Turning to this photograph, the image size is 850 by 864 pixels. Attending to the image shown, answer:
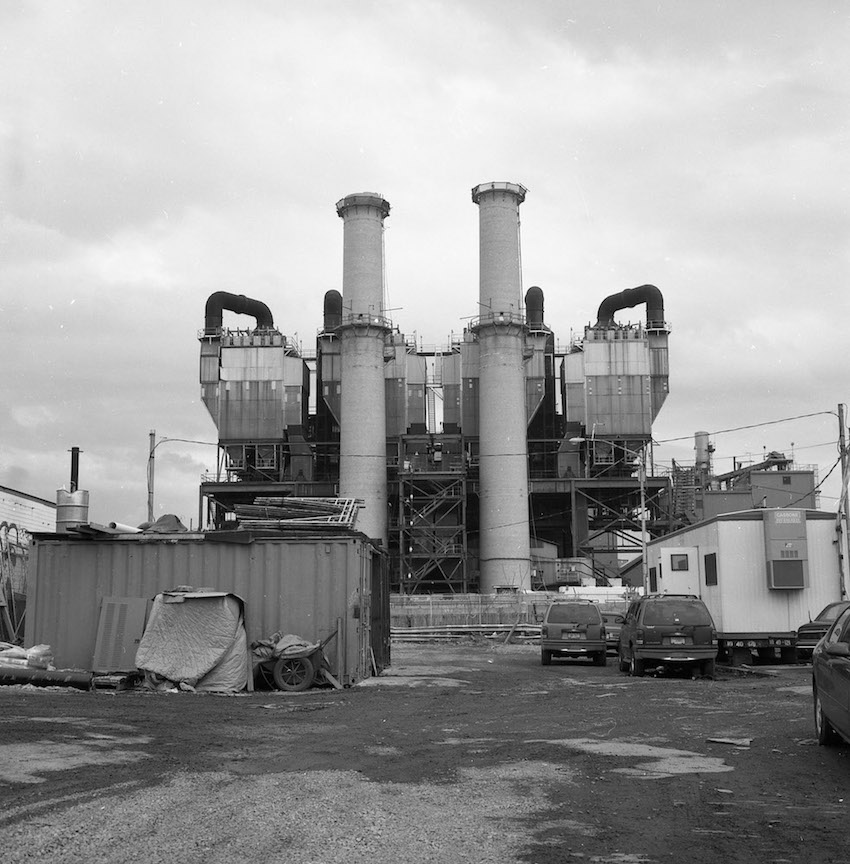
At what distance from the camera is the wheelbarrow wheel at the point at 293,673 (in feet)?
60.6

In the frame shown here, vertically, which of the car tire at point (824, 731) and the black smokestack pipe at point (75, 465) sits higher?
the black smokestack pipe at point (75, 465)

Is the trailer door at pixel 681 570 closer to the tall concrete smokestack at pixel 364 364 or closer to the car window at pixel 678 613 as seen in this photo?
the car window at pixel 678 613

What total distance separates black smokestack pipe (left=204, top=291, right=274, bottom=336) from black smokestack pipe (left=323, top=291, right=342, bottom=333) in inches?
141

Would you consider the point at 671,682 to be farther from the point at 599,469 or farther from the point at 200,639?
the point at 599,469

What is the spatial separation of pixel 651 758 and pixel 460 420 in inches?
2222

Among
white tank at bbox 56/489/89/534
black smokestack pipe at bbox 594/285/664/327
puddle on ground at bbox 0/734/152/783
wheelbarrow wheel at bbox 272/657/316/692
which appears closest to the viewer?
puddle on ground at bbox 0/734/152/783

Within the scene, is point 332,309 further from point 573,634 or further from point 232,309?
point 573,634

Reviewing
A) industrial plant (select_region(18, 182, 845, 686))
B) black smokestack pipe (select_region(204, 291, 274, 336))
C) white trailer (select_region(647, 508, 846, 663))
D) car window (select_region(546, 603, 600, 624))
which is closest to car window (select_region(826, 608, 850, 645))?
white trailer (select_region(647, 508, 846, 663))

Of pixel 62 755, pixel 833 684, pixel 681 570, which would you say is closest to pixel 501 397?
pixel 681 570

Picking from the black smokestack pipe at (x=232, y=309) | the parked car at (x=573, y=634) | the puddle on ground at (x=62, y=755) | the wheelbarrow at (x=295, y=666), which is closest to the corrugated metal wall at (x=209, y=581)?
the wheelbarrow at (x=295, y=666)

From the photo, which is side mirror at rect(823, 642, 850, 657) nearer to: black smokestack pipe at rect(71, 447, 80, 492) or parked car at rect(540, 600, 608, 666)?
parked car at rect(540, 600, 608, 666)

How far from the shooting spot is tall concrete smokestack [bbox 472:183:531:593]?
2363 inches

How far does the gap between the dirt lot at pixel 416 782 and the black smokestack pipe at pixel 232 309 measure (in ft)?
175

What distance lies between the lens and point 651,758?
10.5 metres
